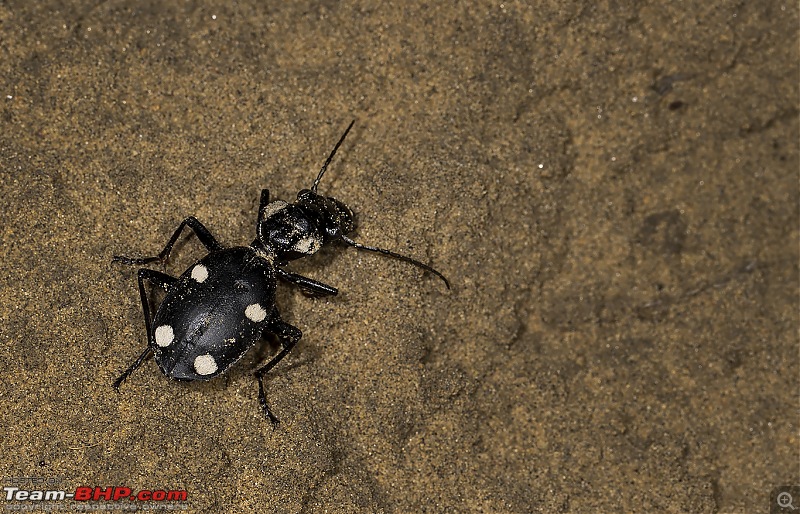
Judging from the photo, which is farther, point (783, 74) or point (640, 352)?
point (783, 74)

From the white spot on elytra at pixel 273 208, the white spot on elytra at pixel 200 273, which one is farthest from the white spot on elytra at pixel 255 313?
the white spot on elytra at pixel 273 208

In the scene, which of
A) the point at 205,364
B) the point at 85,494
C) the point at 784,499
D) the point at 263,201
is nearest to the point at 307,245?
the point at 263,201

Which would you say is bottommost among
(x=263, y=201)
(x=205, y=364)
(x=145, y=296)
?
(x=205, y=364)

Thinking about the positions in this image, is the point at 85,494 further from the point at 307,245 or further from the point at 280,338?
the point at 307,245

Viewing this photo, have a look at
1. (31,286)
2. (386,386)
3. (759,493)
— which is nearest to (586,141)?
(386,386)

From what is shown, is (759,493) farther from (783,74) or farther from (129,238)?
(129,238)

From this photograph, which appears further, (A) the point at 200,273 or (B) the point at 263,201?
(B) the point at 263,201

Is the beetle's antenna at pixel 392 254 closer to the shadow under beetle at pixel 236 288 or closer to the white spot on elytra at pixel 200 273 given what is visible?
the shadow under beetle at pixel 236 288
